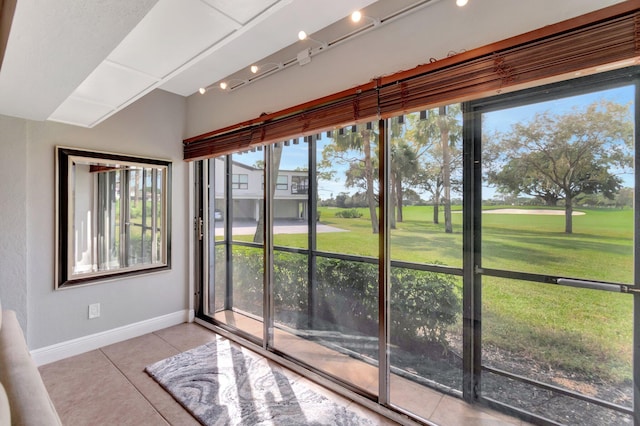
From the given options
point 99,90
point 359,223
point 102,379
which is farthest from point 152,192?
point 359,223

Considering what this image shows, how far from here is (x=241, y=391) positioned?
203 cm

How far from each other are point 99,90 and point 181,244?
1.80 m

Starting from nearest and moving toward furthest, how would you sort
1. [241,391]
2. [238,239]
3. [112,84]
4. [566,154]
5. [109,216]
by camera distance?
1. [566,154]
2. [112,84]
3. [241,391]
4. [109,216]
5. [238,239]

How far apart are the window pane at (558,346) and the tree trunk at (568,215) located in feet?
1.04

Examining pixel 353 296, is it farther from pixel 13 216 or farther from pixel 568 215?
pixel 13 216

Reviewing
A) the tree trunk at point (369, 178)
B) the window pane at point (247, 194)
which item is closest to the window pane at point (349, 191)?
the tree trunk at point (369, 178)

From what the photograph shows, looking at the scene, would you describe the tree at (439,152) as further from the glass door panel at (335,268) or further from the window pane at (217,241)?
the window pane at (217,241)

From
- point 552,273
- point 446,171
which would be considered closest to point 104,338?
point 446,171

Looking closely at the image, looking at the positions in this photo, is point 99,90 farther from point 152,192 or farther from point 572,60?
point 572,60

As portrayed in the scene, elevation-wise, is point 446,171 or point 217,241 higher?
point 446,171

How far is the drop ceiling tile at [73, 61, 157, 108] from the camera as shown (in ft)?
5.34

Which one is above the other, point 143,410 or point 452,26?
point 452,26

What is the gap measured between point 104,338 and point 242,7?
3.01m

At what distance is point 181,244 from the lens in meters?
3.22
